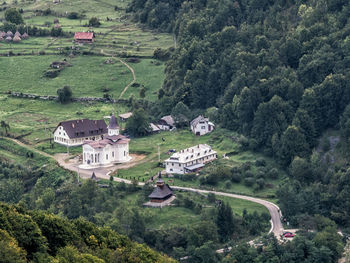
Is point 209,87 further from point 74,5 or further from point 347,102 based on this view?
point 74,5

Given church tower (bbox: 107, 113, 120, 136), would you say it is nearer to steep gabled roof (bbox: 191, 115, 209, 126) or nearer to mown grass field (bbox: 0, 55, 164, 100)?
steep gabled roof (bbox: 191, 115, 209, 126)

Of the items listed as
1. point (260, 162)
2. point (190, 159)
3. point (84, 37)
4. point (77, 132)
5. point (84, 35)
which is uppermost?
point (84, 35)

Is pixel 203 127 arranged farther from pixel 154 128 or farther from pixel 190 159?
pixel 190 159

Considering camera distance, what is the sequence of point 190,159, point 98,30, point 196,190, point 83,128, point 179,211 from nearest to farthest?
point 179,211
point 196,190
point 190,159
point 83,128
point 98,30

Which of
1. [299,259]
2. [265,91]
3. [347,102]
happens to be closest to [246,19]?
[265,91]

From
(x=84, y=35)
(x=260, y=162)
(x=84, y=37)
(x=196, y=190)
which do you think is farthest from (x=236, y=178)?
(x=84, y=35)

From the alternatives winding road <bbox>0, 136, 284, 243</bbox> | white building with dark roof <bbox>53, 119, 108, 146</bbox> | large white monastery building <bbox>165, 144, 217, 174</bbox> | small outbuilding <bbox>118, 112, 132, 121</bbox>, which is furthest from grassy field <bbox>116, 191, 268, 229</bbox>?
small outbuilding <bbox>118, 112, 132, 121</bbox>

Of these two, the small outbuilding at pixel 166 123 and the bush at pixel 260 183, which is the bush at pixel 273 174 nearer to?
the bush at pixel 260 183
